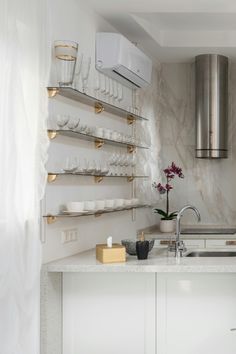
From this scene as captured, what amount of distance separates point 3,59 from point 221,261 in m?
1.68

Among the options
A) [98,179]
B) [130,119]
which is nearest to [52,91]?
[98,179]

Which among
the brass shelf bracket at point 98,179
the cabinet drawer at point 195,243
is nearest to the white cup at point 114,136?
the brass shelf bracket at point 98,179

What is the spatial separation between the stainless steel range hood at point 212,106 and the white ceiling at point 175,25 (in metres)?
0.13

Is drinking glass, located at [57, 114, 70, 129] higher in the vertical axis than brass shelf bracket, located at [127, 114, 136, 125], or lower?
lower

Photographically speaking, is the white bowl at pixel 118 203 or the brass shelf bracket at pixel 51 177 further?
the white bowl at pixel 118 203

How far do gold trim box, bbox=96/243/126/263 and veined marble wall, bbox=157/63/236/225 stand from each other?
8.27 feet

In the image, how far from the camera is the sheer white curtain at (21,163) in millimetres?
2439

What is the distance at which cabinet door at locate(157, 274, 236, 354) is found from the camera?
10.0ft

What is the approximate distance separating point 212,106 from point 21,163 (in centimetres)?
300

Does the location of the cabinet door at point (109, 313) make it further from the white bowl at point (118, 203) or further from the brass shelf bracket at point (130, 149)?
the brass shelf bracket at point (130, 149)

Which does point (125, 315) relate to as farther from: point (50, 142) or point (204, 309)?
point (50, 142)

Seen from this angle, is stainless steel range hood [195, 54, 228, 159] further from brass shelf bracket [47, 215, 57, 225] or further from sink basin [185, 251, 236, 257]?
brass shelf bracket [47, 215, 57, 225]

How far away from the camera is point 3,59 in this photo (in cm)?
243

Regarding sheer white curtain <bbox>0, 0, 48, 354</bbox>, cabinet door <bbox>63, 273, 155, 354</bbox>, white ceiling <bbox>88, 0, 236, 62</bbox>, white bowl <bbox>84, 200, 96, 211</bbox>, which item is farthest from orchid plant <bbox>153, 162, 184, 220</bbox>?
sheer white curtain <bbox>0, 0, 48, 354</bbox>
